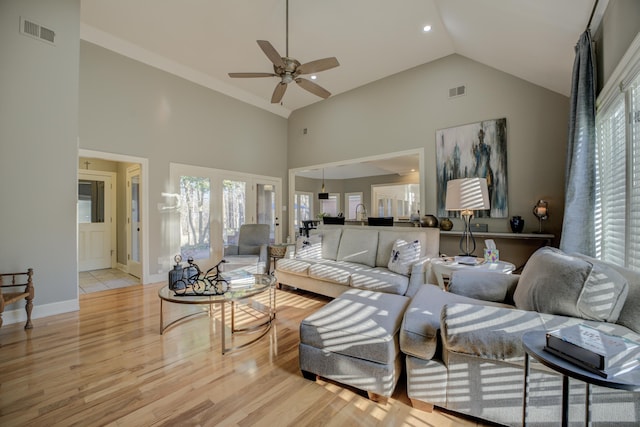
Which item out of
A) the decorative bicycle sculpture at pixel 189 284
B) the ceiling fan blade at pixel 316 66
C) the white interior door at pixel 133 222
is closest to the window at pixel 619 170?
the ceiling fan blade at pixel 316 66

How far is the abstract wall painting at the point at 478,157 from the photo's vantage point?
3.98 metres

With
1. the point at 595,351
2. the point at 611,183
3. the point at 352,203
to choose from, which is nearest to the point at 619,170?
the point at 611,183

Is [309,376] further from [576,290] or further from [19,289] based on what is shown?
[19,289]

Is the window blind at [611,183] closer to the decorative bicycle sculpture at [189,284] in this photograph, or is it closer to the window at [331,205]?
the decorative bicycle sculpture at [189,284]

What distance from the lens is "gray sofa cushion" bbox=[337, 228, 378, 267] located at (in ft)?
12.0

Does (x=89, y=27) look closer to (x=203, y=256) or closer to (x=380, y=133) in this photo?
(x=203, y=256)

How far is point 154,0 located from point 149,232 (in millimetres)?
3243

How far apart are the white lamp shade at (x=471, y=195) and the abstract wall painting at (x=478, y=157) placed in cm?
177

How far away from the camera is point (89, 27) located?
12.3 feet

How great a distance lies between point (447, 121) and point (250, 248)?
398 centimetres

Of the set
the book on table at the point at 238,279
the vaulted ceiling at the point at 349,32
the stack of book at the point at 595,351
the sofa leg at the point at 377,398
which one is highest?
the vaulted ceiling at the point at 349,32

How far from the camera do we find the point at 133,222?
5031mm

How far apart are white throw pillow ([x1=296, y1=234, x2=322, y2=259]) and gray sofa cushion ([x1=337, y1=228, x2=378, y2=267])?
0.32m

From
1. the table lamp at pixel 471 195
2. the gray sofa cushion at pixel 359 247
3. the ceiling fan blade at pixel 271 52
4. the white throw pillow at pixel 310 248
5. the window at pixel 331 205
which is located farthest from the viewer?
the window at pixel 331 205
